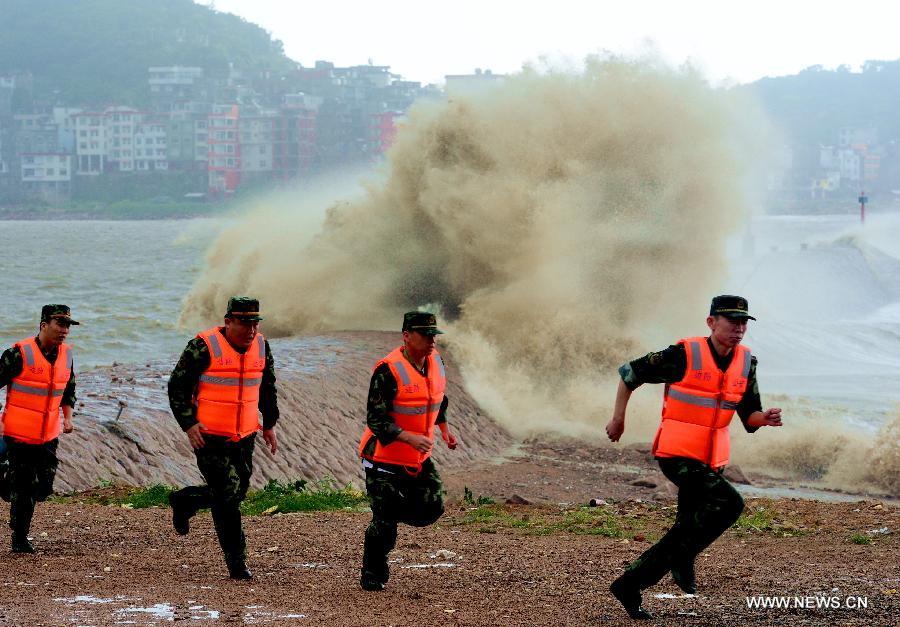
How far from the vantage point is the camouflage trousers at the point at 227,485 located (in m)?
7.72

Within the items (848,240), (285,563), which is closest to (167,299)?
(848,240)

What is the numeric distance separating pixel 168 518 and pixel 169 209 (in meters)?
133

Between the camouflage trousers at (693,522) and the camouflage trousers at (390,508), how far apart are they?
1.35m

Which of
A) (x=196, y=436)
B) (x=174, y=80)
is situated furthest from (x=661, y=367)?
(x=174, y=80)

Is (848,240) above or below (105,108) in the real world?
below

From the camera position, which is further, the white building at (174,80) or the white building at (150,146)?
the white building at (174,80)

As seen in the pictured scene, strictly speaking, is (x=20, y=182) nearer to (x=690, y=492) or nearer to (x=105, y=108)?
(x=105, y=108)

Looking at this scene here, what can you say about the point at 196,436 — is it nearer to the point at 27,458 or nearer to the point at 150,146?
the point at 27,458

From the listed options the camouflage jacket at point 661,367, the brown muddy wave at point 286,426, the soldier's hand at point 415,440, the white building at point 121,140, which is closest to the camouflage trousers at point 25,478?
the soldier's hand at point 415,440

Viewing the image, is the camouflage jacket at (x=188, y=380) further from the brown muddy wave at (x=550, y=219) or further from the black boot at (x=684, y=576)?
the brown muddy wave at (x=550, y=219)

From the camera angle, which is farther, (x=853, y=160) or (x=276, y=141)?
(x=853, y=160)

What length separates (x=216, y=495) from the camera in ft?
25.4
